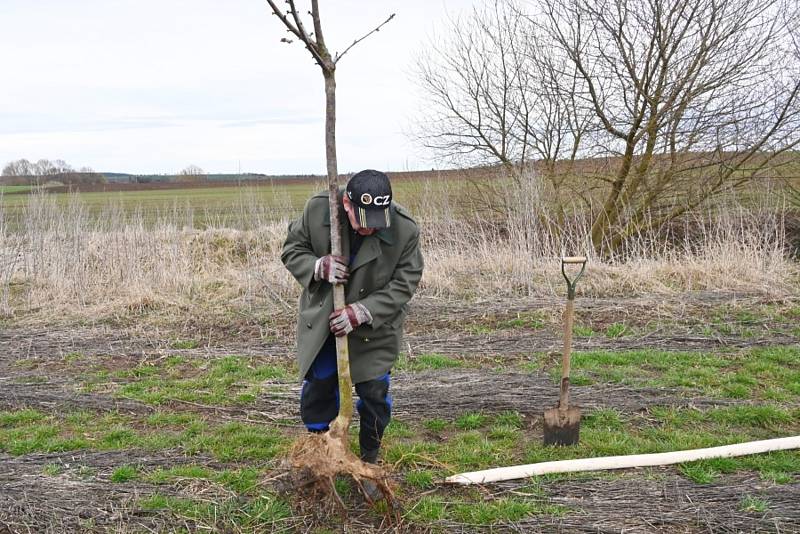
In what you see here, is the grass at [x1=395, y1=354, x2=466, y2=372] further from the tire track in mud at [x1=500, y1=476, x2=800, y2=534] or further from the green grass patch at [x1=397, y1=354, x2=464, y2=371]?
the tire track in mud at [x1=500, y1=476, x2=800, y2=534]

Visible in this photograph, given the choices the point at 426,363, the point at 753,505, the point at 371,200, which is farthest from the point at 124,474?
→ the point at 753,505

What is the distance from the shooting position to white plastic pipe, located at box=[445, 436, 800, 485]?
340 cm

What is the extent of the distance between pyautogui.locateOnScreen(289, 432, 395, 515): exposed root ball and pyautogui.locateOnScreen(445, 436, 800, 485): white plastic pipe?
0.52 meters

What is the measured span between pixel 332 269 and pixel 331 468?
929 millimetres

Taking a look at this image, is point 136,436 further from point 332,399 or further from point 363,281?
point 363,281

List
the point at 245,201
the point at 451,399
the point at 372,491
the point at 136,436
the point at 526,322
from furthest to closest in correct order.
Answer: the point at 245,201 → the point at 526,322 → the point at 451,399 → the point at 136,436 → the point at 372,491

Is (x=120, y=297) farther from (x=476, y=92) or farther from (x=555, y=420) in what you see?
(x=476, y=92)

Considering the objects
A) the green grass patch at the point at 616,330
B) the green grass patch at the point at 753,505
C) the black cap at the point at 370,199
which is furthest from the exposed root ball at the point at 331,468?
the green grass patch at the point at 616,330

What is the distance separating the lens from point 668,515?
302cm

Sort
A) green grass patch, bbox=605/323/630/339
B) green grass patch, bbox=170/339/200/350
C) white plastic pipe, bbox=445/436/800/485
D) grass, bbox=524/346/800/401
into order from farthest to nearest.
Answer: green grass patch, bbox=605/323/630/339, green grass patch, bbox=170/339/200/350, grass, bbox=524/346/800/401, white plastic pipe, bbox=445/436/800/485

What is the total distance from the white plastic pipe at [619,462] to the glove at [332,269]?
4.32 feet

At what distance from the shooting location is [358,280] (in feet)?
9.77

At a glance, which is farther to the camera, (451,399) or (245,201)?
(245,201)

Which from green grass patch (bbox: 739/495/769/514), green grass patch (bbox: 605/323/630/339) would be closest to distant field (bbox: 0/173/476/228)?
green grass patch (bbox: 605/323/630/339)
